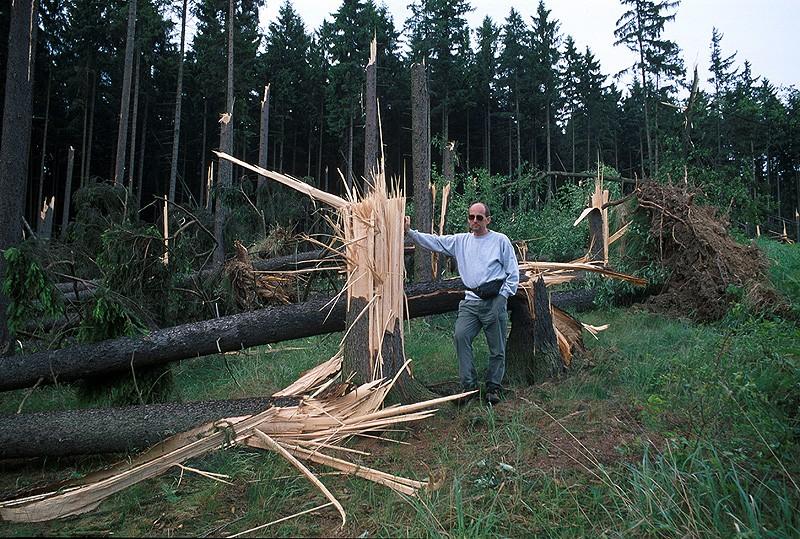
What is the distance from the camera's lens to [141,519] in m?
2.73

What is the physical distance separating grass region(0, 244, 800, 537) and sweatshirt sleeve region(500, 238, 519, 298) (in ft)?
2.86

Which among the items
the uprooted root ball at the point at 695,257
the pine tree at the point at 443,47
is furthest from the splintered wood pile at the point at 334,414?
the pine tree at the point at 443,47

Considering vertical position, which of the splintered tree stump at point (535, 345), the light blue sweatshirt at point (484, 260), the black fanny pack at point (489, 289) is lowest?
the splintered tree stump at point (535, 345)

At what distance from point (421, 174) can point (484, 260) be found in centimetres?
455

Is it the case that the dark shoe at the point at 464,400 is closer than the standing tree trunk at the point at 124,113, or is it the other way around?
the dark shoe at the point at 464,400

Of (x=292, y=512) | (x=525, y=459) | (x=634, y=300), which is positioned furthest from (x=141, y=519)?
(x=634, y=300)

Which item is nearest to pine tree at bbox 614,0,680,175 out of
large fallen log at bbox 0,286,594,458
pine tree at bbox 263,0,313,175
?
pine tree at bbox 263,0,313,175

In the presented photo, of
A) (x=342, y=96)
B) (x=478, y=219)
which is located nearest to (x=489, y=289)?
(x=478, y=219)

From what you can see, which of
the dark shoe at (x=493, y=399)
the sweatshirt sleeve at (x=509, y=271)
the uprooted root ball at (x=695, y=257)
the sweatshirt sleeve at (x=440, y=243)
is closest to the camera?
the dark shoe at (x=493, y=399)

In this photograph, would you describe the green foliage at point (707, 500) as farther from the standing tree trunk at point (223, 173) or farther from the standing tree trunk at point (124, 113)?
the standing tree trunk at point (124, 113)

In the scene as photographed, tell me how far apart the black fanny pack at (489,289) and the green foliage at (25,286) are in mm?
3729

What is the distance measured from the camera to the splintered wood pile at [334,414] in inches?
116

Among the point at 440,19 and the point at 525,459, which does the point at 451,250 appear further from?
the point at 440,19

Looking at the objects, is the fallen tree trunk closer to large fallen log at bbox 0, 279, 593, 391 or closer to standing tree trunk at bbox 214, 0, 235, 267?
large fallen log at bbox 0, 279, 593, 391
